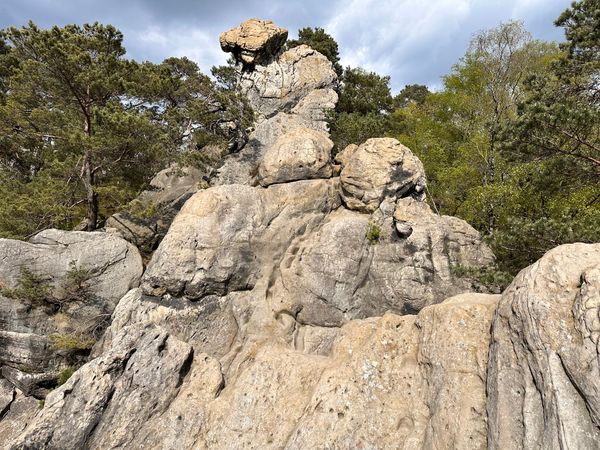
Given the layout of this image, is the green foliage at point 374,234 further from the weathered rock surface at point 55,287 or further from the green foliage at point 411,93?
the green foliage at point 411,93

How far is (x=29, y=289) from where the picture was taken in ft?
50.3

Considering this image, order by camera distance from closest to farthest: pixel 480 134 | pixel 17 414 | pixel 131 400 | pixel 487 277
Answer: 1. pixel 131 400
2. pixel 487 277
3. pixel 17 414
4. pixel 480 134

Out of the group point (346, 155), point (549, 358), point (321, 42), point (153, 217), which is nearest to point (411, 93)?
point (321, 42)

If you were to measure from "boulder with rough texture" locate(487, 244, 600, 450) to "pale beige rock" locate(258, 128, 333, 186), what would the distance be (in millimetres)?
12334

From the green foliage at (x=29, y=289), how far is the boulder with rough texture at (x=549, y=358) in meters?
18.0

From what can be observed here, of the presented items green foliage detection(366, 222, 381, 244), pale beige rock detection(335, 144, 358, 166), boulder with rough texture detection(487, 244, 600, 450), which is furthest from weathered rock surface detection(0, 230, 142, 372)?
boulder with rough texture detection(487, 244, 600, 450)

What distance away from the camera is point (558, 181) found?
508 inches

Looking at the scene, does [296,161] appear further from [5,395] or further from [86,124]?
[5,395]

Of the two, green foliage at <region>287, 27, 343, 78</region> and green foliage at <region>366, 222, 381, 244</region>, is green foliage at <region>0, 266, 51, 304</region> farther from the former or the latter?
green foliage at <region>287, 27, 343, 78</region>

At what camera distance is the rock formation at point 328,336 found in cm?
794

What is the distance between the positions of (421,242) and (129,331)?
13.1 m

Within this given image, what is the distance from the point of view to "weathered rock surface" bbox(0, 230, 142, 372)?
50.8 feet

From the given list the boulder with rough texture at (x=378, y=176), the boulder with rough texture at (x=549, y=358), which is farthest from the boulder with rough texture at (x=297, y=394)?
the boulder with rough texture at (x=378, y=176)

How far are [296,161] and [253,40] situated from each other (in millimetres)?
18256
